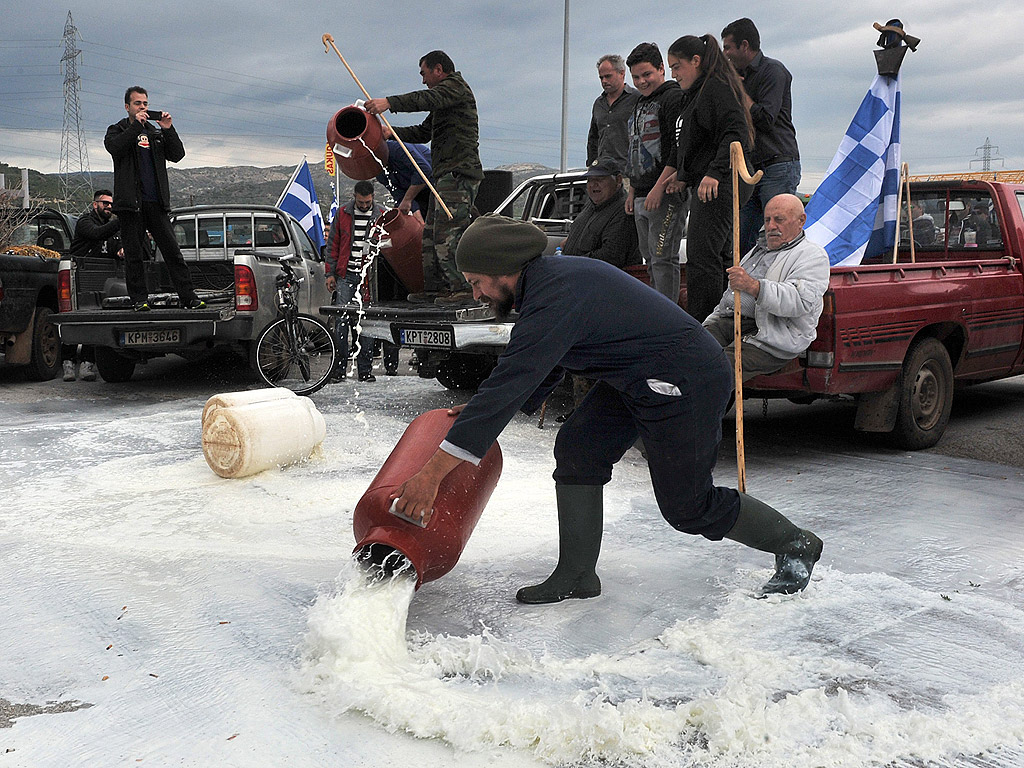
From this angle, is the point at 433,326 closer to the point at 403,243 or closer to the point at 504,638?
the point at 403,243

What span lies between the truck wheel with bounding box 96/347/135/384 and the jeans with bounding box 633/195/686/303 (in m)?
5.82

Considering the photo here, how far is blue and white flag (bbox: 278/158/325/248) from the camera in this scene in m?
15.0

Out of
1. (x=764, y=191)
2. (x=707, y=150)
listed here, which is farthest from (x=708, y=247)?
(x=764, y=191)

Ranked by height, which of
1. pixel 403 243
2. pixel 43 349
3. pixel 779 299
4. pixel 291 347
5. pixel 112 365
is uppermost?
pixel 403 243

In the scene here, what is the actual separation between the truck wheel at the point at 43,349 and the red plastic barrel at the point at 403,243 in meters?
3.77

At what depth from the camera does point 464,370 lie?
27.8 feet

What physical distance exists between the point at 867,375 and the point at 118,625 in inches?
165

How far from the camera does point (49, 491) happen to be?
4980 millimetres

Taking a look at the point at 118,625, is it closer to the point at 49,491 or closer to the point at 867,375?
the point at 49,491

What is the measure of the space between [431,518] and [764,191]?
420cm

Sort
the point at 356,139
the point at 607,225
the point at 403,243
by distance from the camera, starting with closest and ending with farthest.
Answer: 1. the point at 607,225
2. the point at 356,139
3. the point at 403,243

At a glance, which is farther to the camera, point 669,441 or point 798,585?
point 798,585

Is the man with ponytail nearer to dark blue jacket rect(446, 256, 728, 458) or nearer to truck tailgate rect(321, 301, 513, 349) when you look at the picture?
truck tailgate rect(321, 301, 513, 349)

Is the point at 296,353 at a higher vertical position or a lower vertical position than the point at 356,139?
lower
